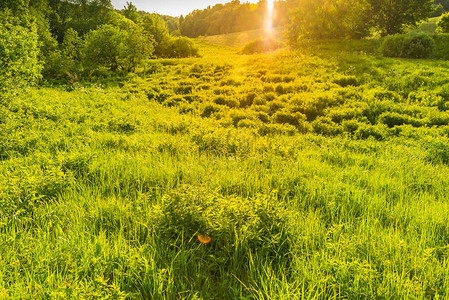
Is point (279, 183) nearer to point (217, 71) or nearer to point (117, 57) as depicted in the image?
point (217, 71)

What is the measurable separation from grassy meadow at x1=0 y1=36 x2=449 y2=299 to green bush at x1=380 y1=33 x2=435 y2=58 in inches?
421

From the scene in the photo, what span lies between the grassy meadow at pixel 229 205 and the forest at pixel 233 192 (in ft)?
0.10

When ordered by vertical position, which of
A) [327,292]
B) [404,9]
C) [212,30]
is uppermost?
[212,30]

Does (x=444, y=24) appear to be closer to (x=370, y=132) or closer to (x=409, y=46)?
(x=409, y=46)

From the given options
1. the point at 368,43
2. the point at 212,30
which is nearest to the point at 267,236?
the point at 368,43

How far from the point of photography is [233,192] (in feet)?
15.3

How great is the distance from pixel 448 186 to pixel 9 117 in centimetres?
1231

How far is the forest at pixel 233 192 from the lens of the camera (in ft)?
8.95

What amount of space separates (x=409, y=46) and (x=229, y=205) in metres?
22.8

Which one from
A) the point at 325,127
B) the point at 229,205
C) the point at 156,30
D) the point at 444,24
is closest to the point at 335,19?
the point at 444,24

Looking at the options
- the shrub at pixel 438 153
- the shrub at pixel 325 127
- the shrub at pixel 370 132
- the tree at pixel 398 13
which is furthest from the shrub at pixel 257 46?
the shrub at pixel 438 153

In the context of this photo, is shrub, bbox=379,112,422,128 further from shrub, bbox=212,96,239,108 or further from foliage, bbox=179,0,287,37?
foliage, bbox=179,0,287,37

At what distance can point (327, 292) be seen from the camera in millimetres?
2629

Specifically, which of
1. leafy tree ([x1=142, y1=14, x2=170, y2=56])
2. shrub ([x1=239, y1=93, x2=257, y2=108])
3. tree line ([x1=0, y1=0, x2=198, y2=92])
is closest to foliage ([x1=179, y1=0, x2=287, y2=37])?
tree line ([x1=0, y1=0, x2=198, y2=92])
